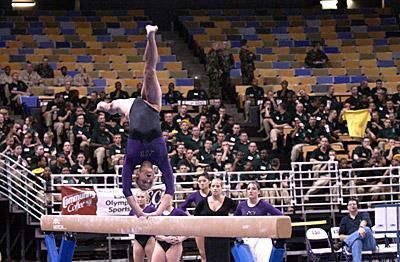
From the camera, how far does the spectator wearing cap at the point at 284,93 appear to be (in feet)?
72.0

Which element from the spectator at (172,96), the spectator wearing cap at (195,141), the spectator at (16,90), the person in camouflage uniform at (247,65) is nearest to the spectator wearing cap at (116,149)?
the spectator wearing cap at (195,141)

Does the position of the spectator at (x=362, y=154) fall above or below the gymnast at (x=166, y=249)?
above

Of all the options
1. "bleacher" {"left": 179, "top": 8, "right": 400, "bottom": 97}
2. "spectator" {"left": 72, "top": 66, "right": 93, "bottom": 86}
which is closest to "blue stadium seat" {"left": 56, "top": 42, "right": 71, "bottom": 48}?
"spectator" {"left": 72, "top": 66, "right": 93, "bottom": 86}

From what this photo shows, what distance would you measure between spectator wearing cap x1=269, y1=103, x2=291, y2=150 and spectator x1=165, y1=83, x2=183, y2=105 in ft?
6.70

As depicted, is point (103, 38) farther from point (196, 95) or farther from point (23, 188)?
point (23, 188)

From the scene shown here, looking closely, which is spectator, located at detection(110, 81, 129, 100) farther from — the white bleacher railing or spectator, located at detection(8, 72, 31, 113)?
the white bleacher railing

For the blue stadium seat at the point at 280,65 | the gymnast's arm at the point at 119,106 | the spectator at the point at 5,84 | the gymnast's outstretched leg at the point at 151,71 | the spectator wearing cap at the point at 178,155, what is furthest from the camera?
the blue stadium seat at the point at 280,65

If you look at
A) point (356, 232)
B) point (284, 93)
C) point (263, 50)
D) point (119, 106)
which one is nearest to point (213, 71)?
point (284, 93)

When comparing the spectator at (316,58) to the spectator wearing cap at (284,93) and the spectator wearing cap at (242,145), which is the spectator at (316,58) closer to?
the spectator wearing cap at (284,93)

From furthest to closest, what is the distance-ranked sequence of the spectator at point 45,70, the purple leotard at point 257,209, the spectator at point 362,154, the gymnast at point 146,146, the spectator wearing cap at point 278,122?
the spectator at point 45,70 → the spectator wearing cap at point 278,122 → the spectator at point 362,154 → the purple leotard at point 257,209 → the gymnast at point 146,146

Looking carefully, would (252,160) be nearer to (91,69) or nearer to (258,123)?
(258,123)

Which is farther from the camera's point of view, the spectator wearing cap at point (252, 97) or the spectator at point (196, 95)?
the spectator wearing cap at point (252, 97)

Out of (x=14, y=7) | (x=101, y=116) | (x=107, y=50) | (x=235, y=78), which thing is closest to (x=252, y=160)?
(x=101, y=116)

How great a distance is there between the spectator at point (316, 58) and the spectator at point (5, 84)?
725cm
